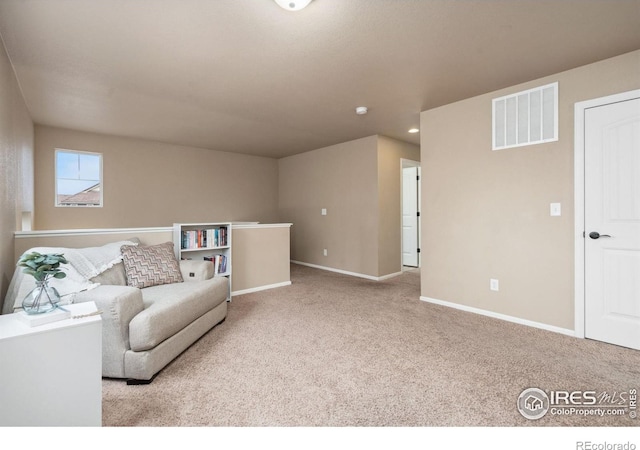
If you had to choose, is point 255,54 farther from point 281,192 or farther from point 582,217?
point 281,192

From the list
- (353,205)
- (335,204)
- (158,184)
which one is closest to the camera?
(353,205)

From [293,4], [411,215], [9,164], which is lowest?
[411,215]

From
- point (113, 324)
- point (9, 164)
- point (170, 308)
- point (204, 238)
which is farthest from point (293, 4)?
point (204, 238)

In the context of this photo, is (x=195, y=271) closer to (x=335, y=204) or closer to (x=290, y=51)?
(x=290, y=51)

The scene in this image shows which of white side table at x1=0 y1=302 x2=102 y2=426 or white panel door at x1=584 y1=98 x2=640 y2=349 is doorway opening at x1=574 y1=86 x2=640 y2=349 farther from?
white side table at x1=0 y1=302 x2=102 y2=426

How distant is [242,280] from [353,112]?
8.71ft

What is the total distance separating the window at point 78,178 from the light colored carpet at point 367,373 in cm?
348

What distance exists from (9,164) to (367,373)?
3.22 meters

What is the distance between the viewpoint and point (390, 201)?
5.04 meters

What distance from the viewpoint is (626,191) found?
7.86ft

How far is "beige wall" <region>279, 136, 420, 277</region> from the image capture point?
4.88 metres

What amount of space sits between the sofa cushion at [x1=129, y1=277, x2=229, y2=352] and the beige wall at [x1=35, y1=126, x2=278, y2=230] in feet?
10.3

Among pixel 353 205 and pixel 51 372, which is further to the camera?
pixel 353 205

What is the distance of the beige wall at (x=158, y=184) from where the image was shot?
175 inches
